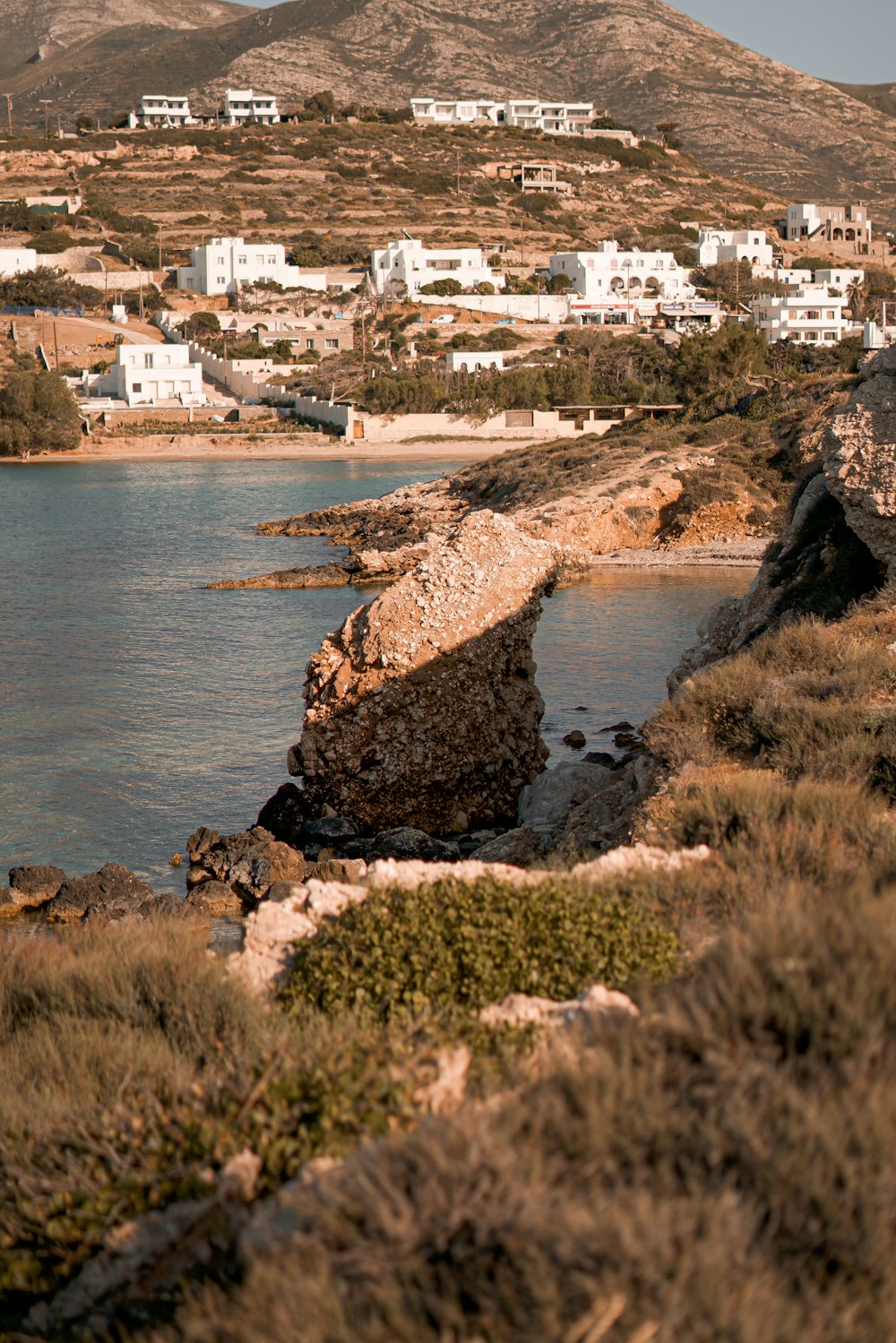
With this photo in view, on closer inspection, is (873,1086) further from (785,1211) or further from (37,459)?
(37,459)

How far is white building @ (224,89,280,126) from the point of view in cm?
16375

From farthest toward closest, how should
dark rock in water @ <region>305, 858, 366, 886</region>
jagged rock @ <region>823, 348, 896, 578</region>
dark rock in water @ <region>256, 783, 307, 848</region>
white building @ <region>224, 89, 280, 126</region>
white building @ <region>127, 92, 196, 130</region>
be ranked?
white building @ <region>127, 92, 196, 130</region>, white building @ <region>224, 89, 280, 126</region>, dark rock in water @ <region>256, 783, 307, 848</region>, jagged rock @ <region>823, 348, 896, 578</region>, dark rock in water @ <region>305, 858, 366, 886</region>

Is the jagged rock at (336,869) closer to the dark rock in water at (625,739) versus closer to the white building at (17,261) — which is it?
the dark rock in water at (625,739)

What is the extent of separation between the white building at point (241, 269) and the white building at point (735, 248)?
32.3m

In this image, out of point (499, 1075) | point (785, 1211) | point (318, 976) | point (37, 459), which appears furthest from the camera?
point (37, 459)

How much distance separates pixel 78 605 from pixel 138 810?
17457 mm

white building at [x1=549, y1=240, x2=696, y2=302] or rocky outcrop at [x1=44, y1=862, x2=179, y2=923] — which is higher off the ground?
white building at [x1=549, y1=240, x2=696, y2=302]

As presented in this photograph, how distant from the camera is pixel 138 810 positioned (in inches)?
630

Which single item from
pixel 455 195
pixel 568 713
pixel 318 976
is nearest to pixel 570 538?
pixel 568 713

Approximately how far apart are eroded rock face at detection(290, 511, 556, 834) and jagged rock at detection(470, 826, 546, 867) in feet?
7.47

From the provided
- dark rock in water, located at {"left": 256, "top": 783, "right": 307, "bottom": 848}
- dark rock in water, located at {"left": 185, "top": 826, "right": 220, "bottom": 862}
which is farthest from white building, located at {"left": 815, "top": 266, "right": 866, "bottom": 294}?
dark rock in water, located at {"left": 185, "top": 826, "right": 220, "bottom": 862}

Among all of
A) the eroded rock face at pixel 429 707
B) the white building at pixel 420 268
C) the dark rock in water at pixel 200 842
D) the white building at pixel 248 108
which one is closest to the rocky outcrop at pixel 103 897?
the dark rock in water at pixel 200 842

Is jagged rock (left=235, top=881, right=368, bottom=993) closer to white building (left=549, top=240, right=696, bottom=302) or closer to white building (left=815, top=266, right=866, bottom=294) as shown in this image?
white building (left=549, top=240, right=696, bottom=302)

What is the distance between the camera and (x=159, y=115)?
550 ft
